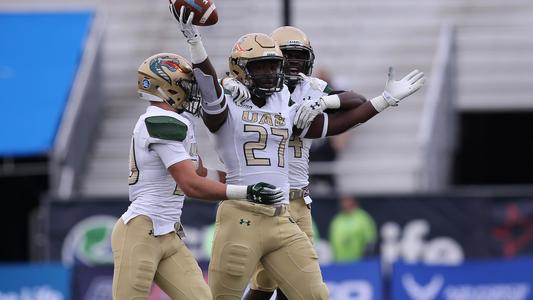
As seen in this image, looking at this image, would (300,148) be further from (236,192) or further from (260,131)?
(236,192)

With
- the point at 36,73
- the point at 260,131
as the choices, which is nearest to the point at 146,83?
the point at 260,131

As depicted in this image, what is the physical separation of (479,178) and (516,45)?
2732 millimetres

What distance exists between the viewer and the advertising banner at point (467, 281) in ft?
40.7

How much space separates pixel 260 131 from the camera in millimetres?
8242

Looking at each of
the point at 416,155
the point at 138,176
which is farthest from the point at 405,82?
the point at 416,155

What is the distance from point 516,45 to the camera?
17.9m

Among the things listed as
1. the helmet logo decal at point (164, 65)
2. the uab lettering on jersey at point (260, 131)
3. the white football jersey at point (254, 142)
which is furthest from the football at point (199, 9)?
the uab lettering on jersey at point (260, 131)

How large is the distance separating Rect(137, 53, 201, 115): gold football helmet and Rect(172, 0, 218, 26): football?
1.02 ft

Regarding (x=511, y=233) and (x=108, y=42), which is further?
(x=108, y=42)

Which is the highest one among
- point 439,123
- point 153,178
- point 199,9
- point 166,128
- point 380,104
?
point 199,9

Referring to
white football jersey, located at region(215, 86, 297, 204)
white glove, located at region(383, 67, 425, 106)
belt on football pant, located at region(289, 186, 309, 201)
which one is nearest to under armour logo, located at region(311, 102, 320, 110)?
white football jersey, located at region(215, 86, 297, 204)

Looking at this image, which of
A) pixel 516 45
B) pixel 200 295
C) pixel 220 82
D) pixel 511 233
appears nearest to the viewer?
pixel 200 295

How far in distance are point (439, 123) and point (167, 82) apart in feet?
28.6

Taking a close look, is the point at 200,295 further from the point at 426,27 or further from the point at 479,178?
the point at 479,178
